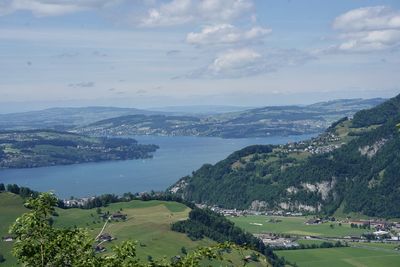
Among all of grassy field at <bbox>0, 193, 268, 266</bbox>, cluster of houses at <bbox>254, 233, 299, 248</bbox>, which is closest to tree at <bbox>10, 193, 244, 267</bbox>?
grassy field at <bbox>0, 193, 268, 266</bbox>

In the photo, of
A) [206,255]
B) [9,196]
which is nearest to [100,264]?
[206,255]

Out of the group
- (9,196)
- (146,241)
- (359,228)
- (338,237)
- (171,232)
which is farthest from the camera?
(359,228)

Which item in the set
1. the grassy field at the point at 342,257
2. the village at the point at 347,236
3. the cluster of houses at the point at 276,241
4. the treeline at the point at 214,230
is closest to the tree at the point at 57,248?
the treeline at the point at 214,230

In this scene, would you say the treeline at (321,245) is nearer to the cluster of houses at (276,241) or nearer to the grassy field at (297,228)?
the cluster of houses at (276,241)

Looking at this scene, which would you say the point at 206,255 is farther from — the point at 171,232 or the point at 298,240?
the point at 298,240

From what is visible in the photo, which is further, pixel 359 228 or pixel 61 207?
pixel 359 228

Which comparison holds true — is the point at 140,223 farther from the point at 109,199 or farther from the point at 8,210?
the point at 8,210

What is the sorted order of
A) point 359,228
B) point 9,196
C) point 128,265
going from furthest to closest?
point 359,228 < point 9,196 < point 128,265
